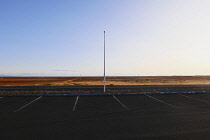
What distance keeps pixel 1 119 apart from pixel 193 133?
899 cm

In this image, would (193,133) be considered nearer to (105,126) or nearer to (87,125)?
(105,126)

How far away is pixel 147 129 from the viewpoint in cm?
768

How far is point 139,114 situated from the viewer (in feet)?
34.6

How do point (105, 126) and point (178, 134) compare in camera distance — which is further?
point (105, 126)

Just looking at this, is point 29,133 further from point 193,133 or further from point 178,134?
point 193,133

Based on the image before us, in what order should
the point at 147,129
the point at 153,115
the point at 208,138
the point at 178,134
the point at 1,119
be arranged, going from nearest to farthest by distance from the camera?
the point at 208,138
the point at 178,134
the point at 147,129
the point at 1,119
the point at 153,115

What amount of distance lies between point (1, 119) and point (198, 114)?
1068 centimetres

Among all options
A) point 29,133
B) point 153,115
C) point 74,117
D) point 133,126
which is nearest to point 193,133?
point 133,126

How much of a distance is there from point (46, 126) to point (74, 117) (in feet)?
6.62

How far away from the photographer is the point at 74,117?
9.82 meters

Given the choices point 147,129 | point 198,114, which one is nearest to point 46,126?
point 147,129

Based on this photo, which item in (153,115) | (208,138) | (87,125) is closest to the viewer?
(208,138)

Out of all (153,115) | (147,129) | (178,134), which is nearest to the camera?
(178,134)

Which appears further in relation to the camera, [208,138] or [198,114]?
[198,114]
